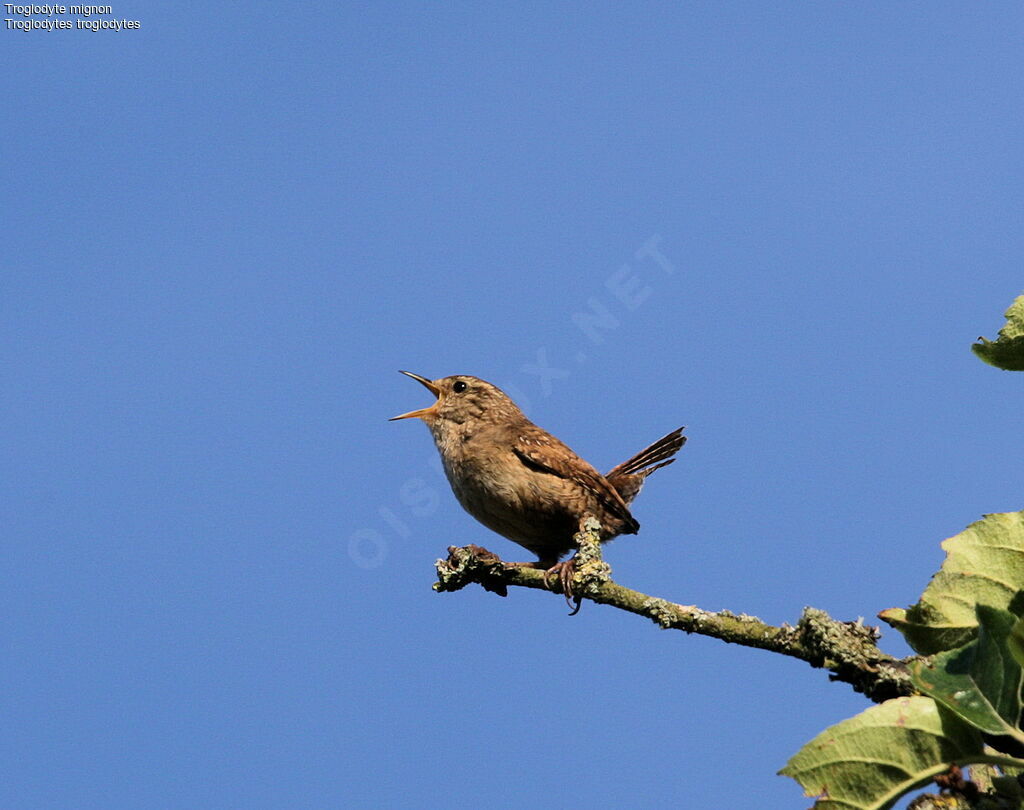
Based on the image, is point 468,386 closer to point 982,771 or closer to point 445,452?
point 445,452

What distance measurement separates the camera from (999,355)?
214cm

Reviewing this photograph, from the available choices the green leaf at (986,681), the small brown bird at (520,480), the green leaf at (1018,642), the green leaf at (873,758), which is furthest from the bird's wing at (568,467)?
the green leaf at (1018,642)

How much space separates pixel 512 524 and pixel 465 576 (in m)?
1.79

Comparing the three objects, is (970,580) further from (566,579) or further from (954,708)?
(566,579)

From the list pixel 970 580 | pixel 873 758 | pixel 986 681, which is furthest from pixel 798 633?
pixel 986 681

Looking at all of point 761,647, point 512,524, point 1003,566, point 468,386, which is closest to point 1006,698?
point 1003,566

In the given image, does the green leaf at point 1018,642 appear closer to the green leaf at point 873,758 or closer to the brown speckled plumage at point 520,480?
the green leaf at point 873,758

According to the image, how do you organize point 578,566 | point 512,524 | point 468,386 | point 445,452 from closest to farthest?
point 578,566 → point 512,524 → point 445,452 → point 468,386

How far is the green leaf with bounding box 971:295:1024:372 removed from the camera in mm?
2107

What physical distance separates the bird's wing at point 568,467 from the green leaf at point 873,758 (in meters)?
4.08

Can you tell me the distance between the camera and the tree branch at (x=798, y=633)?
2348mm

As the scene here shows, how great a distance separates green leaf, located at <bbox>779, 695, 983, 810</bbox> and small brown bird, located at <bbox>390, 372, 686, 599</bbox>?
341cm

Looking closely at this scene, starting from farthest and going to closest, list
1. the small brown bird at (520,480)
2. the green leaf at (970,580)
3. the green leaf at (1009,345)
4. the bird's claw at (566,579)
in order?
the small brown bird at (520,480)
the bird's claw at (566,579)
the green leaf at (1009,345)
the green leaf at (970,580)

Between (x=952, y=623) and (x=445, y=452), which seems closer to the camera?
(x=952, y=623)
